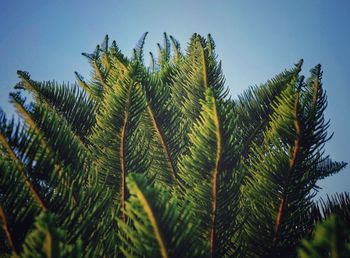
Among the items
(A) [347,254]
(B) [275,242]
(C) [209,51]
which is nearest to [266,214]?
(B) [275,242]

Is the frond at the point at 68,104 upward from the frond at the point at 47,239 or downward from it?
upward

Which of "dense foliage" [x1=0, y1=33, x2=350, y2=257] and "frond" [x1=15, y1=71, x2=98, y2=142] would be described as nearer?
"dense foliage" [x1=0, y1=33, x2=350, y2=257]

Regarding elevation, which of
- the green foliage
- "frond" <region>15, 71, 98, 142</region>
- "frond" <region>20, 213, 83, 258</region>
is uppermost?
"frond" <region>15, 71, 98, 142</region>

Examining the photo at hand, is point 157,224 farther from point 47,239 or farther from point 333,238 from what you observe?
point 333,238

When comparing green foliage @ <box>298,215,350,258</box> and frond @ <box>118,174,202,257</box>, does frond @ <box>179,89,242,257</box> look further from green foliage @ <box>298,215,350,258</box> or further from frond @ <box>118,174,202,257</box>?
green foliage @ <box>298,215,350,258</box>

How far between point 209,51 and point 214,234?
3.75 ft

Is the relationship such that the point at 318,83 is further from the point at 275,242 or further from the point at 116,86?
the point at 116,86

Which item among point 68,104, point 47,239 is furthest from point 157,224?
point 68,104

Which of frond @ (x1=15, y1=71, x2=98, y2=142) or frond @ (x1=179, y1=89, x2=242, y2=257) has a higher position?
frond @ (x1=15, y1=71, x2=98, y2=142)

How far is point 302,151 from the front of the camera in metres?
1.26

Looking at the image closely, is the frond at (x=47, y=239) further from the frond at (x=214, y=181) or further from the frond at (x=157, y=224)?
the frond at (x=214, y=181)

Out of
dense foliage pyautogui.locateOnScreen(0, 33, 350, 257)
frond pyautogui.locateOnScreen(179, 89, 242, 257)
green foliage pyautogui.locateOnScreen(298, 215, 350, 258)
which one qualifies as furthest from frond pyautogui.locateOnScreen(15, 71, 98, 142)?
green foliage pyautogui.locateOnScreen(298, 215, 350, 258)

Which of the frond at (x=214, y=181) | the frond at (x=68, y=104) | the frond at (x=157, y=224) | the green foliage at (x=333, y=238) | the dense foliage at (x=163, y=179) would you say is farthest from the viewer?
the frond at (x=68, y=104)

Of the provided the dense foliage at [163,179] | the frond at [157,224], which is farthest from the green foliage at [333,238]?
the frond at [157,224]
